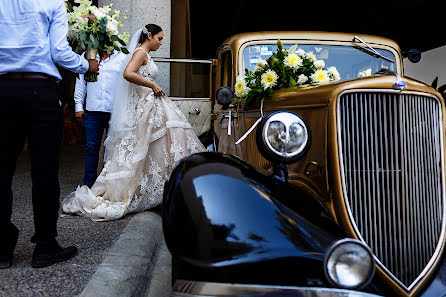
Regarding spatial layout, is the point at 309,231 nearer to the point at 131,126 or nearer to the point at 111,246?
the point at 111,246

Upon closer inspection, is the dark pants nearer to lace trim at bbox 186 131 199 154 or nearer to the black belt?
lace trim at bbox 186 131 199 154

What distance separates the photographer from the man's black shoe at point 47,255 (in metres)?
2.65

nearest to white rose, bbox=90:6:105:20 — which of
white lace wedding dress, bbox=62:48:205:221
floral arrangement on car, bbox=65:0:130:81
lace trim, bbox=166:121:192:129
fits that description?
floral arrangement on car, bbox=65:0:130:81

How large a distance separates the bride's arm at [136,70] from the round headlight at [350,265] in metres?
3.15

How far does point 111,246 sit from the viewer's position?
3125 millimetres

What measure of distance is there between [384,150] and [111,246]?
1979 millimetres

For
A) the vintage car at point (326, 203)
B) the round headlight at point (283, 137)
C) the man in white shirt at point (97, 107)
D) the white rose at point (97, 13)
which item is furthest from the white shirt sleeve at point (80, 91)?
the round headlight at point (283, 137)

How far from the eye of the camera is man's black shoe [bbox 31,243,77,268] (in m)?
2.65

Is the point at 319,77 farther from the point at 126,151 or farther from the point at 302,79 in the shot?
the point at 126,151

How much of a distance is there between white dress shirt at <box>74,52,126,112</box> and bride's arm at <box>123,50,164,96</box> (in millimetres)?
382

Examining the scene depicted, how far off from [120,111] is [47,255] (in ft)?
6.72

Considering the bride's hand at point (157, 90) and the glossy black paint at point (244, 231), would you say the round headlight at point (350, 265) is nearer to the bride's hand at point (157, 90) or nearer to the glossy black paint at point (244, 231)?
the glossy black paint at point (244, 231)

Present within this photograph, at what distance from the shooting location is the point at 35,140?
8.50ft

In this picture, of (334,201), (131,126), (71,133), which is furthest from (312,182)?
(71,133)
